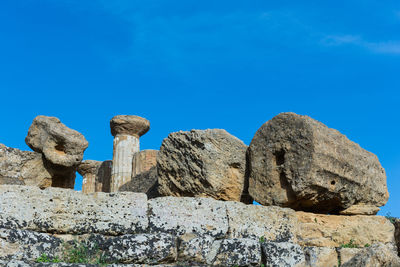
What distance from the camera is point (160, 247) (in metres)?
6.27

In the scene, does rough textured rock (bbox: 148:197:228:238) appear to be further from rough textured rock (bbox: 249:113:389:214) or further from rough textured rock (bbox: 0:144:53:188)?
rough textured rock (bbox: 0:144:53:188)

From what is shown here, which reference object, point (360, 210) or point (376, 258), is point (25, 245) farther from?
point (360, 210)

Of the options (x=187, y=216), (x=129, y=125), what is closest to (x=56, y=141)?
(x=187, y=216)

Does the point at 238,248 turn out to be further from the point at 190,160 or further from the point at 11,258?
the point at 11,258

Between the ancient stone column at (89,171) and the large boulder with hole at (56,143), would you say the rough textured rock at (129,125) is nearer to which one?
the ancient stone column at (89,171)

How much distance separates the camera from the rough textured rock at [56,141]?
26.6 feet

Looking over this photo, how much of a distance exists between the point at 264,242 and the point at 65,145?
10.4 feet

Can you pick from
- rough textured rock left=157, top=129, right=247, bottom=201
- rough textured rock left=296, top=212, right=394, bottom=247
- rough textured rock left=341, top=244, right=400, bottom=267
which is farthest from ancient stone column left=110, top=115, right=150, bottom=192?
rough textured rock left=341, top=244, right=400, bottom=267

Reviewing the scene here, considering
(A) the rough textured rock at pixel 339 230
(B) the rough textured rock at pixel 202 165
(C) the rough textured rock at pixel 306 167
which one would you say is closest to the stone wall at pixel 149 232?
(A) the rough textured rock at pixel 339 230

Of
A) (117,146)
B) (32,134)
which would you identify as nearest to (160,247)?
(32,134)

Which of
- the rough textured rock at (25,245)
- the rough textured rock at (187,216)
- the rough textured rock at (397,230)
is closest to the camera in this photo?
the rough textured rock at (25,245)

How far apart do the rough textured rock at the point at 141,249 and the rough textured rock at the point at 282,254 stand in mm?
1100

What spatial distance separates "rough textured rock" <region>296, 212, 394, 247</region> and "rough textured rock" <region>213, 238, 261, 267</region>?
35.8 inches

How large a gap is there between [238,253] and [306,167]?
149 cm
